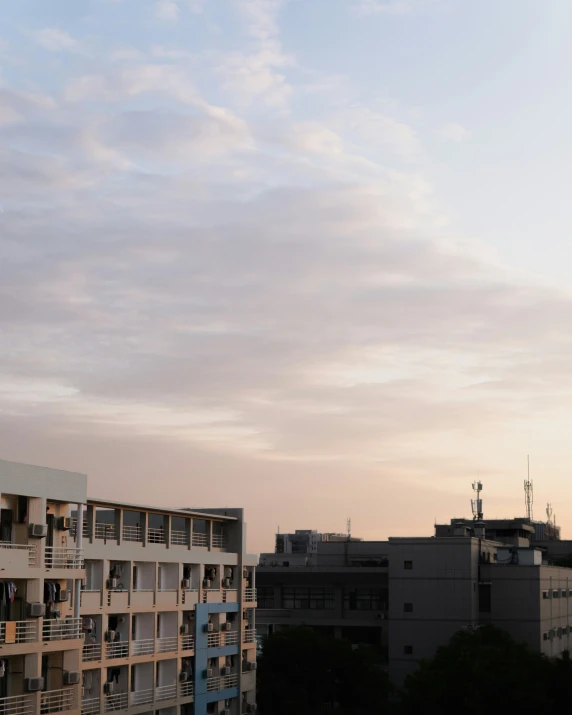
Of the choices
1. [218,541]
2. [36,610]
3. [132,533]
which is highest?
[132,533]

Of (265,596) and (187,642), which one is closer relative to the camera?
(187,642)

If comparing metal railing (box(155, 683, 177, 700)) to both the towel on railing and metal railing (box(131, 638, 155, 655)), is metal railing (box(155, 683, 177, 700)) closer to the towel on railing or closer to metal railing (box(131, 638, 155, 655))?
metal railing (box(131, 638, 155, 655))

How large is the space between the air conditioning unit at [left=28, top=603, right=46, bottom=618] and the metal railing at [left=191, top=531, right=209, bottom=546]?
63.2ft

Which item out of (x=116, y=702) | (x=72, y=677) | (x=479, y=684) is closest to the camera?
(x=72, y=677)

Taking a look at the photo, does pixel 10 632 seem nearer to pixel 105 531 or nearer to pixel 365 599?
pixel 105 531

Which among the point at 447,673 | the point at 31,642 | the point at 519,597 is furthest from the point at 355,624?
the point at 31,642

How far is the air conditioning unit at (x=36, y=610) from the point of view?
37000mm

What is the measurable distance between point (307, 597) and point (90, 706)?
47548 mm

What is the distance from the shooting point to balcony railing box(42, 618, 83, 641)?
3856 cm

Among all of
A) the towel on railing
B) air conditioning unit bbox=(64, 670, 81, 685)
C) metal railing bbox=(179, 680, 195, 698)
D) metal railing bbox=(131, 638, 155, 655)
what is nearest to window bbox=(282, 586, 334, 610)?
metal railing bbox=(179, 680, 195, 698)

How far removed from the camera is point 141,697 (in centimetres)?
4944

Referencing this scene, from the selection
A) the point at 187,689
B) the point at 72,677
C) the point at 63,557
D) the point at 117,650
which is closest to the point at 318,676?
the point at 187,689

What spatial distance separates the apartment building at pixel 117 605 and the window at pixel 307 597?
28996mm

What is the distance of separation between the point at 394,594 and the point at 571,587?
66.2 feet
